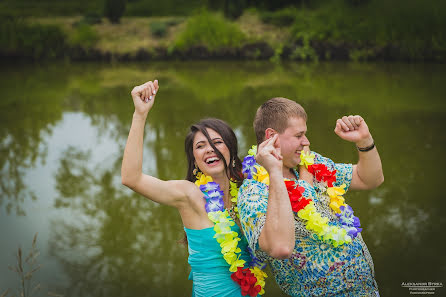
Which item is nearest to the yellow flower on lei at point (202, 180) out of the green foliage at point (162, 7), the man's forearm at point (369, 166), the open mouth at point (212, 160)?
the open mouth at point (212, 160)

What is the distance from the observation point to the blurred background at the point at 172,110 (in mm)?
4090

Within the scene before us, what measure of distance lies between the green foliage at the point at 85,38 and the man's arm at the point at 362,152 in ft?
61.6

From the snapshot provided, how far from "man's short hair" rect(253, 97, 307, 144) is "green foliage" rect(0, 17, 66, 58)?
1924 cm

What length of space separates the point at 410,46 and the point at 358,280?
1616 centimetres

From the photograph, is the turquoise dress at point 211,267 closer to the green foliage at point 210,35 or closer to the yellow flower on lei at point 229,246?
the yellow flower on lei at point 229,246

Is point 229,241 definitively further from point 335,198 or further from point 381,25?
point 381,25

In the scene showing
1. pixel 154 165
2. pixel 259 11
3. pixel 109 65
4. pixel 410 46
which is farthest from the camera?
pixel 259 11

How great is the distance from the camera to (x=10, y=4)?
24484 millimetres

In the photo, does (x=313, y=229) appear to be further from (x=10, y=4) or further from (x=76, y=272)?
(x=10, y=4)

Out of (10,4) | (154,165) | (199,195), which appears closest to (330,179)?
(199,195)

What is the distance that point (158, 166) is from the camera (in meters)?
6.39

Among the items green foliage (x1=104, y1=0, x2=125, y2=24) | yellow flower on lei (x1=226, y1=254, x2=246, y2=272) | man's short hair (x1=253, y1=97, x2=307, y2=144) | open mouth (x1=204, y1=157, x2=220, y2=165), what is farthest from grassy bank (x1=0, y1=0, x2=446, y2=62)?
yellow flower on lei (x1=226, y1=254, x2=246, y2=272)

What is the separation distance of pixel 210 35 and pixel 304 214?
18.1 m

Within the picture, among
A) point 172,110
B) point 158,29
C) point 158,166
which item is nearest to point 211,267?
point 158,166
